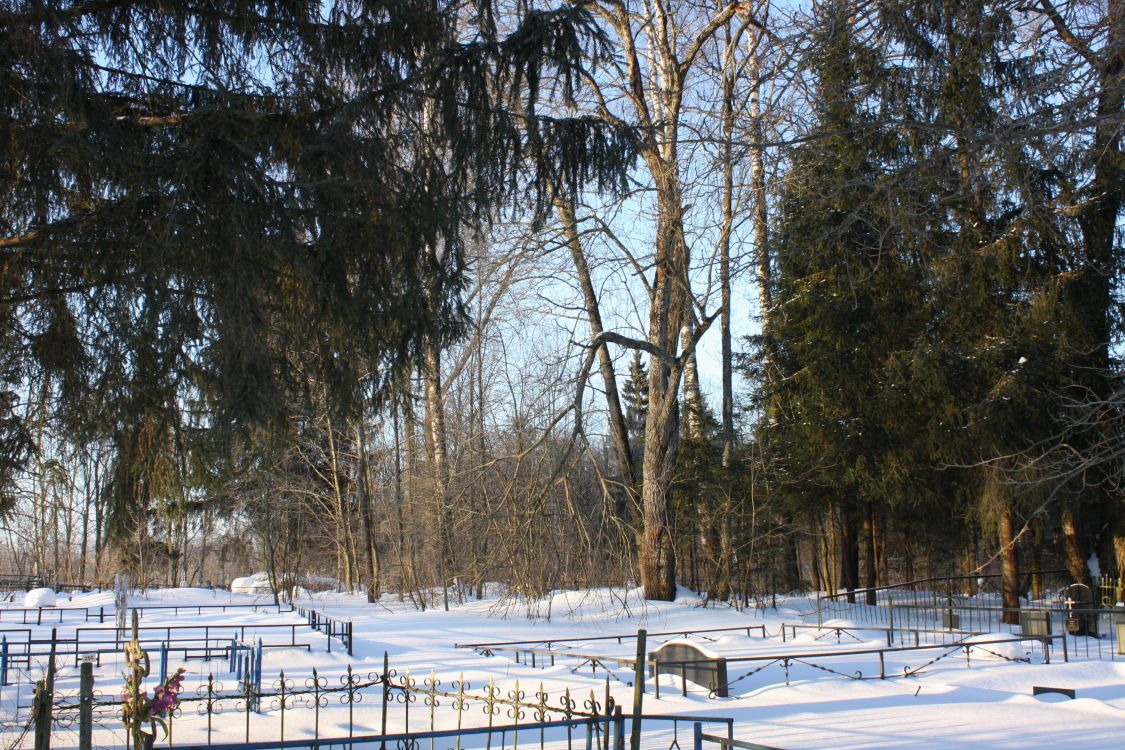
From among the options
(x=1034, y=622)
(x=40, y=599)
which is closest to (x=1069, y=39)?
→ (x=1034, y=622)

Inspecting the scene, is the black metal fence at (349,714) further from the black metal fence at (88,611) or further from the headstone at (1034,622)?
the black metal fence at (88,611)

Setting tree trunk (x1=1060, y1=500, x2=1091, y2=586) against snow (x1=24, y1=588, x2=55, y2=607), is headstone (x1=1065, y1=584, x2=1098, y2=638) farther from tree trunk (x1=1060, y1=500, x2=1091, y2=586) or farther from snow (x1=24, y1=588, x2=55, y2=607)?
snow (x1=24, y1=588, x2=55, y2=607)

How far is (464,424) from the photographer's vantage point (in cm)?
3008

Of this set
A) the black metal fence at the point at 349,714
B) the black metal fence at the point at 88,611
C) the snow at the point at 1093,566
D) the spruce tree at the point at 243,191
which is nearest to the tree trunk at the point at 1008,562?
the snow at the point at 1093,566

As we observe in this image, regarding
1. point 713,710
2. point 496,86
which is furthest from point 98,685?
point 496,86

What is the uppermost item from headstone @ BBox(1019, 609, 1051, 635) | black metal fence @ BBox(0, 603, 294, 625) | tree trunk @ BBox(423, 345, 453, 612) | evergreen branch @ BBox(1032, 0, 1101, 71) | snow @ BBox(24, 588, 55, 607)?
evergreen branch @ BBox(1032, 0, 1101, 71)

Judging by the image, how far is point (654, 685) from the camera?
12844mm

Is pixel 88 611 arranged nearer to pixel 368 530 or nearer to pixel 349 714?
pixel 368 530

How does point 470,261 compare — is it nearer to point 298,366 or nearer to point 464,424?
point 298,366

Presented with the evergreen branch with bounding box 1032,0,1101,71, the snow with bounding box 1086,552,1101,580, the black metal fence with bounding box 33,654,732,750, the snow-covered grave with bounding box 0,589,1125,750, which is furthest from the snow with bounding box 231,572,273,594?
the evergreen branch with bounding box 1032,0,1101,71

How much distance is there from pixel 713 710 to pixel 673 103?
13543 mm

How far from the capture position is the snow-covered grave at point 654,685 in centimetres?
977

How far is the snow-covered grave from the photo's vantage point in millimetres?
9766

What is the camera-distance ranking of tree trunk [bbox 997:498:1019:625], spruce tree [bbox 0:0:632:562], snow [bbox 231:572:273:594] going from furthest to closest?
snow [bbox 231:572:273:594] < tree trunk [bbox 997:498:1019:625] < spruce tree [bbox 0:0:632:562]
